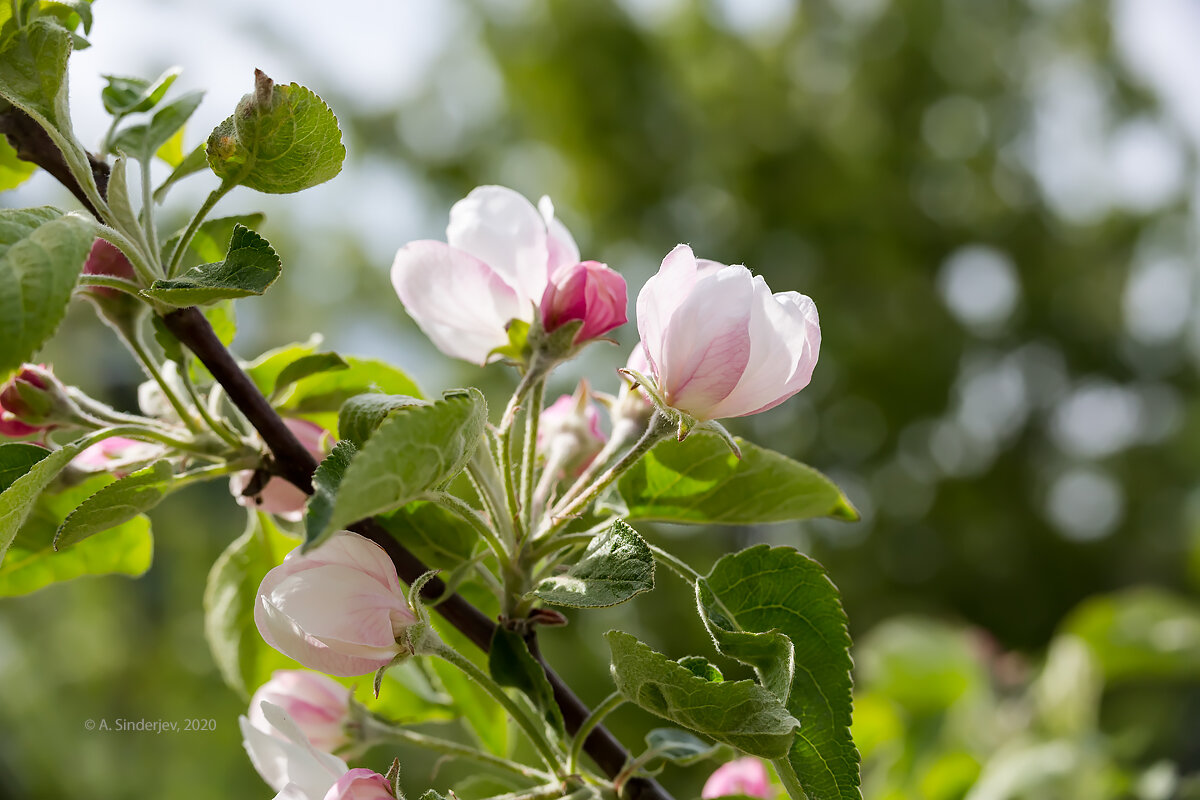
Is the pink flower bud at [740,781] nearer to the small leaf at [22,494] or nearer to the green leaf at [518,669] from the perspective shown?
the green leaf at [518,669]

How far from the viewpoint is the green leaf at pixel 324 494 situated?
0.68 ft

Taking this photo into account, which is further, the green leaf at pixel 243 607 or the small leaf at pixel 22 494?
the green leaf at pixel 243 607

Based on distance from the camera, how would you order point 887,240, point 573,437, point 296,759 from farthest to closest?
point 887,240
point 573,437
point 296,759

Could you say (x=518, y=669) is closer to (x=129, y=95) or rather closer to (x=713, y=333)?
(x=713, y=333)

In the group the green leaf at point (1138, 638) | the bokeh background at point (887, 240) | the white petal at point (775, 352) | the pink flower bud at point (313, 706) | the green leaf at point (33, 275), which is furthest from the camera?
the bokeh background at point (887, 240)

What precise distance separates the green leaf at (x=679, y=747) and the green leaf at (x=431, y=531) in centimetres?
11

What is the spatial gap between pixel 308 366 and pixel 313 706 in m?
0.15

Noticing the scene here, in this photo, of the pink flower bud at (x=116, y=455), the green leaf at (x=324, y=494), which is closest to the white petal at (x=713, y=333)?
the green leaf at (x=324, y=494)

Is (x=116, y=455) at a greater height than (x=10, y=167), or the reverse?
(x=10, y=167)

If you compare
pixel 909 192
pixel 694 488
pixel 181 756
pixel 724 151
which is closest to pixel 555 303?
pixel 694 488

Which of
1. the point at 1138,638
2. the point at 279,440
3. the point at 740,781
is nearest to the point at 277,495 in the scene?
the point at 279,440

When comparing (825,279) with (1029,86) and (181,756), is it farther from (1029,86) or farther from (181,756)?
(181,756)

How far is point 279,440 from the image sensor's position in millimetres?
335

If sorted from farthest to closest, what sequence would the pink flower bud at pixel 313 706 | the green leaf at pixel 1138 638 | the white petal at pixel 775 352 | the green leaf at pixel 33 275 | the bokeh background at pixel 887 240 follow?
the bokeh background at pixel 887 240 < the green leaf at pixel 1138 638 < the pink flower bud at pixel 313 706 < the white petal at pixel 775 352 < the green leaf at pixel 33 275
